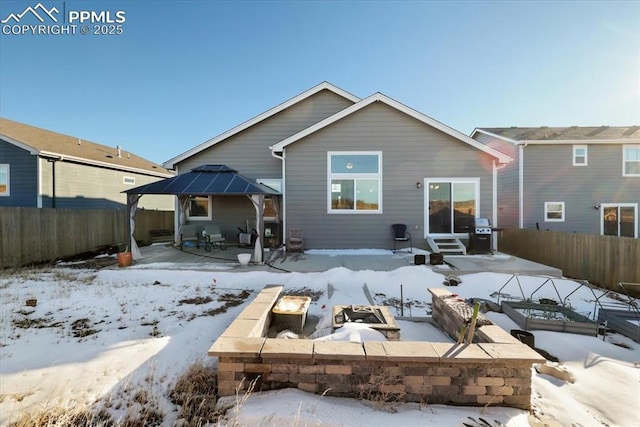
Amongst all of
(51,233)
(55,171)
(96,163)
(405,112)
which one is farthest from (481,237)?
(96,163)

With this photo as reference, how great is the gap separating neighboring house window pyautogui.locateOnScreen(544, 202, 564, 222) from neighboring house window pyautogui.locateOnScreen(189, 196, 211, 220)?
1538 centimetres

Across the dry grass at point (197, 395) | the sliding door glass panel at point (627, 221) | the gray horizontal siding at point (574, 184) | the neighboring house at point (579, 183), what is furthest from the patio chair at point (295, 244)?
the sliding door glass panel at point (627, 221)

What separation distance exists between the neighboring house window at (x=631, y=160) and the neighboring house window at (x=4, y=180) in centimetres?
2716

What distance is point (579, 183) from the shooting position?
12.6 metres

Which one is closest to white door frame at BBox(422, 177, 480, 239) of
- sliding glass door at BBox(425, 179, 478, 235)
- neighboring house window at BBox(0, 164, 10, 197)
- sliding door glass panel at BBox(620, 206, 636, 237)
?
sliding glass door at BBox(425, 179, 478, 235)

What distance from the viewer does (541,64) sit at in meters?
9.28

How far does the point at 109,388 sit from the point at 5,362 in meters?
1.61

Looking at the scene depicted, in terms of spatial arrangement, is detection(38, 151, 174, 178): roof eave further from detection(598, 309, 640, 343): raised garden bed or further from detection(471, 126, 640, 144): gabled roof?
detection(471, 126, 640, 144): gabled roof

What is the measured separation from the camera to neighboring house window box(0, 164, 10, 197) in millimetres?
11164

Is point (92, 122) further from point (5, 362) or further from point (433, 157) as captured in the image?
point (433, 157)

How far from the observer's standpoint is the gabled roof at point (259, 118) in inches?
420

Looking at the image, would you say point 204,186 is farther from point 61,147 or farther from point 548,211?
point 548,211

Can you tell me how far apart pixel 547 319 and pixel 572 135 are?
13875 millimetres

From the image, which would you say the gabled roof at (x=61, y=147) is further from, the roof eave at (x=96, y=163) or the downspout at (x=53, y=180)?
the downspout at (x=53, y=180)
